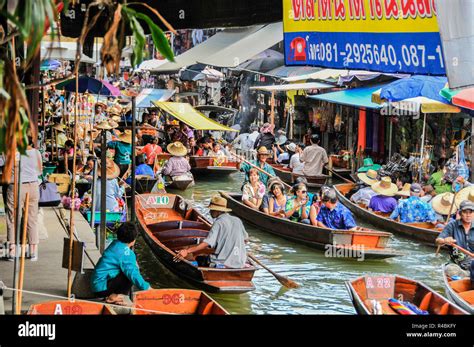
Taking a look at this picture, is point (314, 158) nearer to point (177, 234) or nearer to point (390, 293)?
point (177, 234)

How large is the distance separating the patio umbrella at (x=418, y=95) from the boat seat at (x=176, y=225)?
14.9ft

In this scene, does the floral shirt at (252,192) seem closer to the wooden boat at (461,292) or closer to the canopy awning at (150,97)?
the wooden boat at (461,292)

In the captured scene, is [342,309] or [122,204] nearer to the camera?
[342,309]

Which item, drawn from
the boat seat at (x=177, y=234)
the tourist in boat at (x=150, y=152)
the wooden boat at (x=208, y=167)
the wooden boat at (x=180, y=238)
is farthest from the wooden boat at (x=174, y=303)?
the wooden boat at (x=208, y=167)

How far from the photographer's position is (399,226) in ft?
47.2

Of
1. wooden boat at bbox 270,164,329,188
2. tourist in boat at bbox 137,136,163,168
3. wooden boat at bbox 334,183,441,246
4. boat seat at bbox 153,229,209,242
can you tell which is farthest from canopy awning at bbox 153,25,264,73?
wooden boat at bbox 270,164,329,188

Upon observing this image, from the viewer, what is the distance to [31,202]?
9258 mm

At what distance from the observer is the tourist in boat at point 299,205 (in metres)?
13.8

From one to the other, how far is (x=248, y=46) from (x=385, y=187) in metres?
3.52

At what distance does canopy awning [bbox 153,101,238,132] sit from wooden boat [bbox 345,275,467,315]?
10.9 m

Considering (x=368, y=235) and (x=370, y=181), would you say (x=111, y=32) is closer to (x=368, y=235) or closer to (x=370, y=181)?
(x=368, y=235)

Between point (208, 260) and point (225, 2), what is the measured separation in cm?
302
